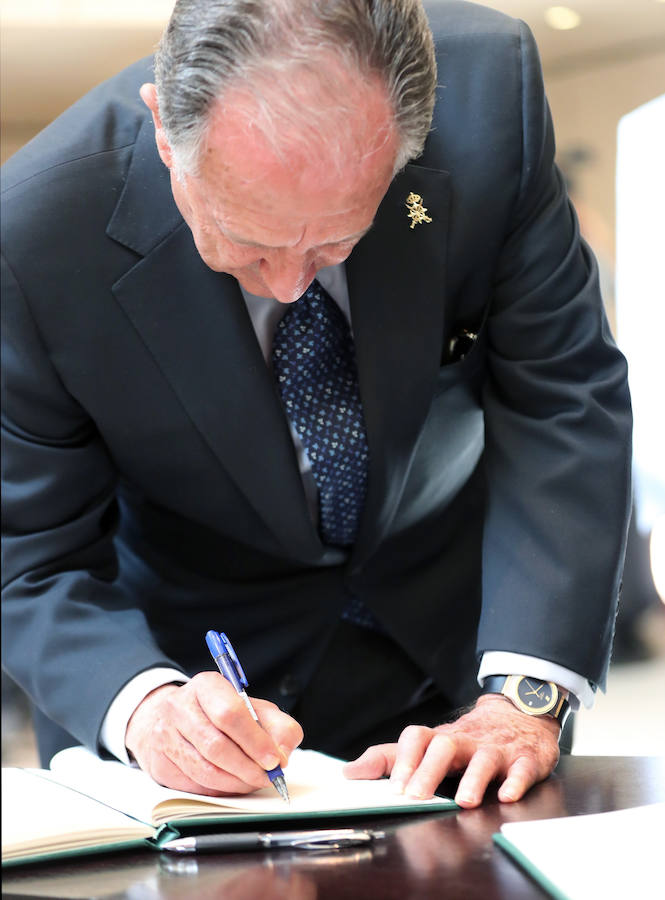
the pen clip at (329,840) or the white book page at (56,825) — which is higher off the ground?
the white book page at (56,825)

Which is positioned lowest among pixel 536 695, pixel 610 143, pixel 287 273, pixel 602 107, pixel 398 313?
pixel 610 143

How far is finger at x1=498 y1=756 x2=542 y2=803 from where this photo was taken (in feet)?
3.28

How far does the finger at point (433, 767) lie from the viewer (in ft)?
3.27

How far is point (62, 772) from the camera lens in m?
1.12

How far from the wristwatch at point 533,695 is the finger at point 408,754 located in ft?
0.50

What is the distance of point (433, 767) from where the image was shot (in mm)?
1021

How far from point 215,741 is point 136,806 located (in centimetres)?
9

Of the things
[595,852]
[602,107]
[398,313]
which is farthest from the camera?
[602,107]

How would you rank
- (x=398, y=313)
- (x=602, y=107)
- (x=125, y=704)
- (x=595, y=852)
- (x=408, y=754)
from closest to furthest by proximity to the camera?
(x=595, y=852) → (x=408, y=754) → (x=125, y=704) → (x=398, y=313) → (x=602, y=107)

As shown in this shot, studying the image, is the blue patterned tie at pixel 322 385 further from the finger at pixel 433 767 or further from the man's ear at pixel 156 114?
the finger at pixel 433 767

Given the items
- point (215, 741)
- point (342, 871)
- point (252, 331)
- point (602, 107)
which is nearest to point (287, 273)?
point (252, 331)

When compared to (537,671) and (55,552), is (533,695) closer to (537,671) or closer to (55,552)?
(537,671)

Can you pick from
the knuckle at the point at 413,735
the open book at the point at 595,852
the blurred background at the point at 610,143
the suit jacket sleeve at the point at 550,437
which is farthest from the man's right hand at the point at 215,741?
the blurred background at the point at 610,143

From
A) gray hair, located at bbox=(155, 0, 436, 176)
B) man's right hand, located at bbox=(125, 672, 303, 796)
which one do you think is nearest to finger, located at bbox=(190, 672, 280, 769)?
man's right hand, located at bbox=(125, 672, 303, 796)
